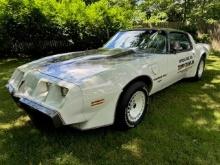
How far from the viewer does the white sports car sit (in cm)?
339

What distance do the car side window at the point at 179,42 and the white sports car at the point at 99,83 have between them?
0.16 ft

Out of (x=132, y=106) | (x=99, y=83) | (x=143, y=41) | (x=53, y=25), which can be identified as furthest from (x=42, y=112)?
A: (x=53, y=25)

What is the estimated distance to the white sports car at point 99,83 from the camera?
3.39 metres

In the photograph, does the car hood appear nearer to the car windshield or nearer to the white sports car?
the white sports car

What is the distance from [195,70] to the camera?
6707mm

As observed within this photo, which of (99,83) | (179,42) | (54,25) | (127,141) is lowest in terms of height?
(127,141)

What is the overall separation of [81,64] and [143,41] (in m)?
1.66

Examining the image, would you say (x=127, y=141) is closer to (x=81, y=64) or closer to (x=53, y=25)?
(x=81, y=64)

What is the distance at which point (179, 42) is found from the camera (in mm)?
5945

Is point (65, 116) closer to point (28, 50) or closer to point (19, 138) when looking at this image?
point (19, 138)

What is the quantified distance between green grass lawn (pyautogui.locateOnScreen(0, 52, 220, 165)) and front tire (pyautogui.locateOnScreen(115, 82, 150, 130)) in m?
0.13

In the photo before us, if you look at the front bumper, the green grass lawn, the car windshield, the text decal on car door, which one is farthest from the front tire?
the text decal on car door

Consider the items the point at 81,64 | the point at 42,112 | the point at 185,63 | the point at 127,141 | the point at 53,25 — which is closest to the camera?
the point at 42,112

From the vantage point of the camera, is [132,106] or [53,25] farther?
[53,25]
